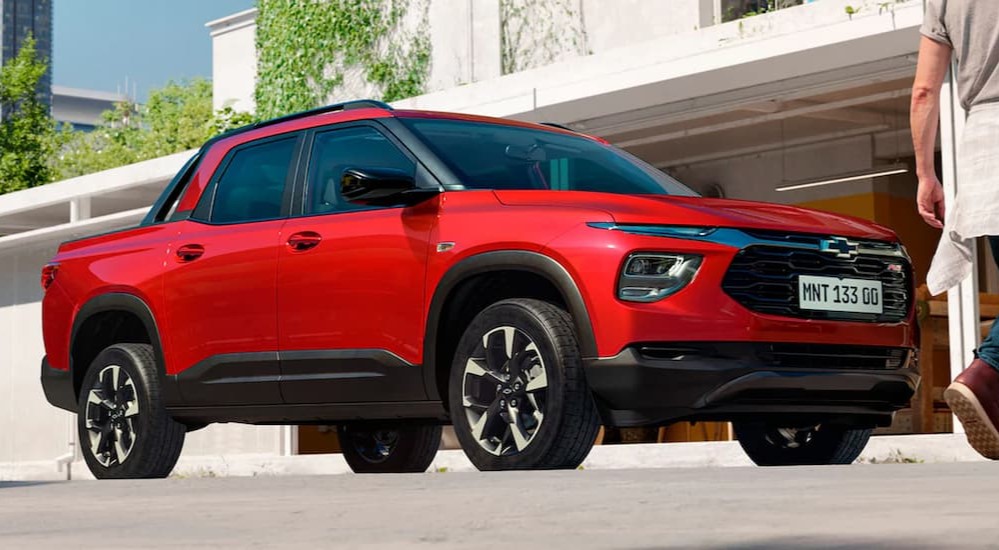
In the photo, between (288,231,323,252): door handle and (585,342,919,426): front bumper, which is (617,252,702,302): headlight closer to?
(585,342,919,426): front bumper

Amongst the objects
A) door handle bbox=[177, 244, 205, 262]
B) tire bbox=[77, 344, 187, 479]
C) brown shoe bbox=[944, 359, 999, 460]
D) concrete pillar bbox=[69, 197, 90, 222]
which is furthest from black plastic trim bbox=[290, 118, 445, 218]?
concrete pillar bbox=[69, 197, 90, 222]

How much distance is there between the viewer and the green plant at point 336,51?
2230 cm

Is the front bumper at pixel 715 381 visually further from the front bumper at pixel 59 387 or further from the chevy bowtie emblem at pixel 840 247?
the front bumper at pixel 59 387

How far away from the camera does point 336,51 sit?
23234mm

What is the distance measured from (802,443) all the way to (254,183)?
2.90 m

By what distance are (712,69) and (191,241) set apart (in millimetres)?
5386

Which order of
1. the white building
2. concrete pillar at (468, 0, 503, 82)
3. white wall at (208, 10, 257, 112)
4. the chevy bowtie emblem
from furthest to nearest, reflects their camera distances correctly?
white wall at (208, 10, 257, 112) → concrete pillar at (468, 0, 503, 82) → the white building → the chevy bowtie emblem

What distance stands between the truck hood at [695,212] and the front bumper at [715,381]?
0.48 m

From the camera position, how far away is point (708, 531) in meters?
3.11

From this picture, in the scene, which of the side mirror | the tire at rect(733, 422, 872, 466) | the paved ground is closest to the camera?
the paved ground

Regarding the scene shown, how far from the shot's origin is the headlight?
6.09 m

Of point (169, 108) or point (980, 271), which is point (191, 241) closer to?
point (980, 271)

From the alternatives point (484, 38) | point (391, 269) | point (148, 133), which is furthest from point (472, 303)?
point (148, 133)

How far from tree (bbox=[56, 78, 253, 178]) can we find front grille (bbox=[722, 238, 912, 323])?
213ft
